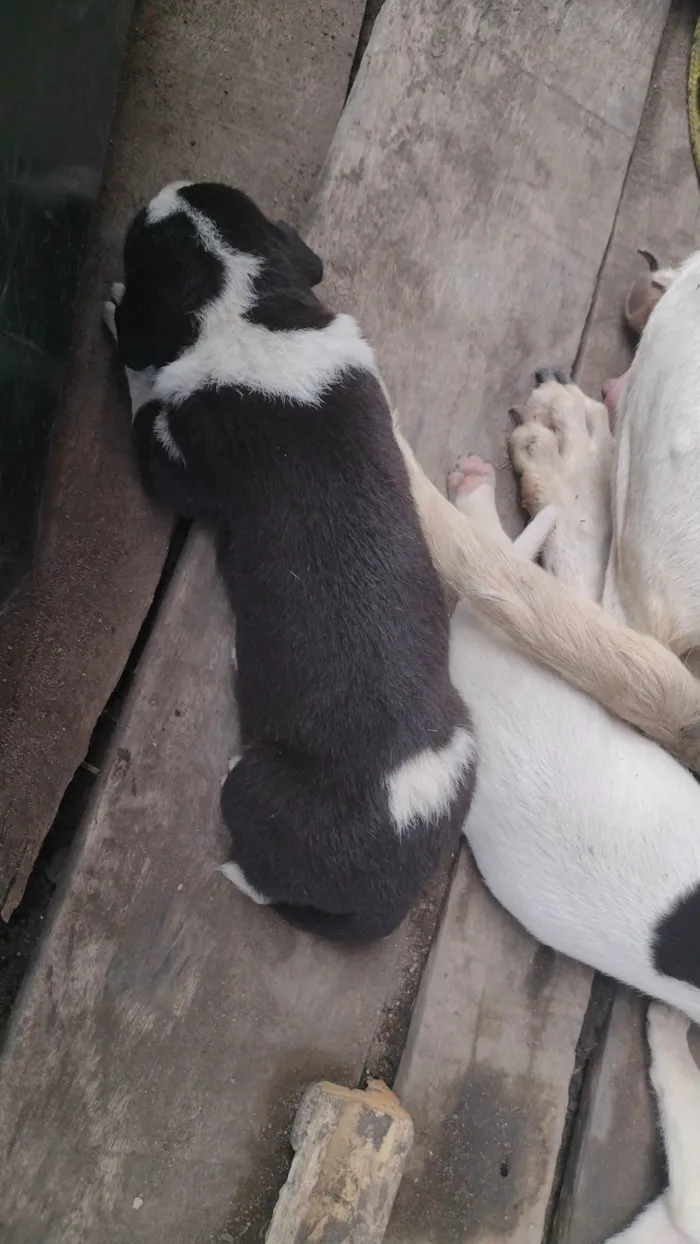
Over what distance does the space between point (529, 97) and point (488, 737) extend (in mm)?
1977

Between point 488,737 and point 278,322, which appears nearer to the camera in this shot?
point 278,322

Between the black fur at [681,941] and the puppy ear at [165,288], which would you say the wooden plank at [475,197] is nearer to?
the puppy ear at [165,288]

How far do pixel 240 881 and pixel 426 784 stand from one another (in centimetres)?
58

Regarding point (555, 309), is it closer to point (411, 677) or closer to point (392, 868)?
point (411, 677)

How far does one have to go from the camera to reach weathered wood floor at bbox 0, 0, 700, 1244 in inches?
85.4

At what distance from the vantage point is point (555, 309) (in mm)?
2676

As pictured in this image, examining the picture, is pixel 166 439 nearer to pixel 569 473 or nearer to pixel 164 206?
pixel 164 206

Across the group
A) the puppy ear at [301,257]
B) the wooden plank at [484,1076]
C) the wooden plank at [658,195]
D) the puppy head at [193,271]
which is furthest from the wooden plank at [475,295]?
the puppy head at [193,271]

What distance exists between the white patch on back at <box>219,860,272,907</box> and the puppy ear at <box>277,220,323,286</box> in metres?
1.52

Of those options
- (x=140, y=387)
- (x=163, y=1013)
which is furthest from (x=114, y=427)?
(x=163, y=1013)

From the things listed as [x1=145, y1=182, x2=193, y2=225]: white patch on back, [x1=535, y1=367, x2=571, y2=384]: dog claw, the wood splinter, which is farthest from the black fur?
[x1=145, y1=182, x2=193, y2=225]: white patch on back

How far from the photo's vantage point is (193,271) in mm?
2018

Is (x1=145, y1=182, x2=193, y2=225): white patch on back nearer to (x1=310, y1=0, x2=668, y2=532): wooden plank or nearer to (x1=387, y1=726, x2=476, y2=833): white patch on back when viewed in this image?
(x1=310, y1=0, x2=668, y2=532): wooden plank

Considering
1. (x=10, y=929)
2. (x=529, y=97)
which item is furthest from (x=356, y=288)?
(x=10, y=929)
